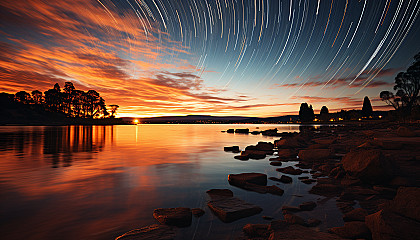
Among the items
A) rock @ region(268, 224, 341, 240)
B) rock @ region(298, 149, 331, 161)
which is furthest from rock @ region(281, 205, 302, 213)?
rock @ region(298, 149, 331, 161)

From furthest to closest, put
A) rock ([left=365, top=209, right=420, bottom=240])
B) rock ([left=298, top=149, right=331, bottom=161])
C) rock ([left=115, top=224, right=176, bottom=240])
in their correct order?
rock ([left=298, top=149, right=331, bottom=161]) → rock ([left=115, top=224, right=176, bottom=240]) → rock ([left=365, top=209, right=420, bottom=240])

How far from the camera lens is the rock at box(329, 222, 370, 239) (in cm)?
404

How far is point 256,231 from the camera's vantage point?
4.54 metres

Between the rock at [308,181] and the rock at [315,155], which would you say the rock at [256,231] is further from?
the rock at [315,155]

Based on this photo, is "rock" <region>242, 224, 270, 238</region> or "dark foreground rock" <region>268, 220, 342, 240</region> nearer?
"dark foreground rock" <region>268, 220, 342, 240</region>

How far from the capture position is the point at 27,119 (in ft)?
338

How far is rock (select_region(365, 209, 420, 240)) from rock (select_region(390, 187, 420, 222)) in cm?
51

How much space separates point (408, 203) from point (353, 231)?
1.36 meters

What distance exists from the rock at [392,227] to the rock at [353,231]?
0.74 ft

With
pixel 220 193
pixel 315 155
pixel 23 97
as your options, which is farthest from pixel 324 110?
pixel 23 97

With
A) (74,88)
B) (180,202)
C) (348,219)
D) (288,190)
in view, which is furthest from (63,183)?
(74,88)

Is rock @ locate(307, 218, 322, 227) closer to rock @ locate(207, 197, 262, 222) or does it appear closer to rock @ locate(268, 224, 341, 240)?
rock @ locate(268, 224, 341, 240)

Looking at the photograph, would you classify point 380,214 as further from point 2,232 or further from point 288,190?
point 2,232

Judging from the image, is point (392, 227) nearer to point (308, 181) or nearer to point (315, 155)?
point (308, 181)
